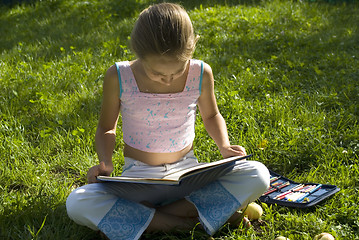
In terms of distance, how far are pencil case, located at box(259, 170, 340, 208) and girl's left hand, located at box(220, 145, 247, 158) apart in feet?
1.20

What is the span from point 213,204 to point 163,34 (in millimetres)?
856

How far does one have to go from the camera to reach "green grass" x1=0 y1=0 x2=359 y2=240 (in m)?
2.28

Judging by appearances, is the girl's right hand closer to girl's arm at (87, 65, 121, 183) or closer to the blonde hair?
girl's arm at (87, 65, 121, 183)

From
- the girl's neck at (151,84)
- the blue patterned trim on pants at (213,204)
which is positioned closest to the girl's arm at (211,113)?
the girl's neck at (151,84)

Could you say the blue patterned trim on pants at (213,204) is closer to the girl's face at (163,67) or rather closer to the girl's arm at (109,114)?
the girl's arm at (109,114)

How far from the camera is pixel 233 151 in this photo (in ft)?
7.34

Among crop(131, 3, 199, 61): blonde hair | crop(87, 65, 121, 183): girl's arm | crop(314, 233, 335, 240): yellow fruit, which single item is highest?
crop(131, 3, 199, 61): blonde hair

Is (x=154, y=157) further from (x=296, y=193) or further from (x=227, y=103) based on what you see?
(x=227, y=103)

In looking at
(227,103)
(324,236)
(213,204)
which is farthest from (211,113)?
(227,103)

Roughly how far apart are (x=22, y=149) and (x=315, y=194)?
1845 millimetres

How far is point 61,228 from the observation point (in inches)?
84.2

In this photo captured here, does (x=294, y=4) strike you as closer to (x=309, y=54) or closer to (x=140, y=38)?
(x=309, y=54)

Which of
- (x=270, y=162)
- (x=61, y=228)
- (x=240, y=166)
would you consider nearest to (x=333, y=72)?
(x=270, y=162)

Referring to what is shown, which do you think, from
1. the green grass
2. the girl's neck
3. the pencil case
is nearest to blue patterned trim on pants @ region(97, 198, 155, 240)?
the green grass
